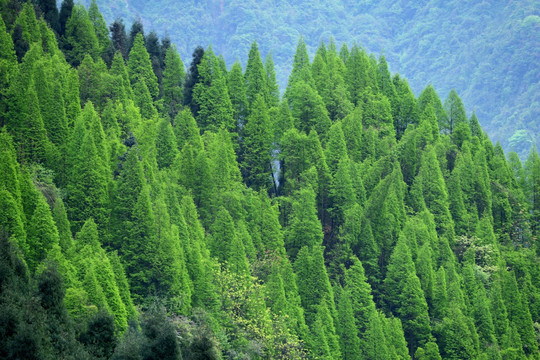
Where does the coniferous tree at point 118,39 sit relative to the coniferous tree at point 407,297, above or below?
above

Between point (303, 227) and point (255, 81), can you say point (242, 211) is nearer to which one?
point (303, 227)

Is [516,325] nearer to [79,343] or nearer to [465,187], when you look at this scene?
[465,187]

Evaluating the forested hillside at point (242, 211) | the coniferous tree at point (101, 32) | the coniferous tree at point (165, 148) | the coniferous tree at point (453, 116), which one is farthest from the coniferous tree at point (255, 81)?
the coniferous tree at point (453, 116)

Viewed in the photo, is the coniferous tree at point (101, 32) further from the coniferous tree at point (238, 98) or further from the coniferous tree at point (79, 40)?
the coniferous tree at point (238, 98)

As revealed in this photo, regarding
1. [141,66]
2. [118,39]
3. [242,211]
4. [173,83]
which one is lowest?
[242,211]

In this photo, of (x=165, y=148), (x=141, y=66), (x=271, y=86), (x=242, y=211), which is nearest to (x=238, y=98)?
(x=271, y=86)

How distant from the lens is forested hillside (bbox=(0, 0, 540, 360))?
2021 inches

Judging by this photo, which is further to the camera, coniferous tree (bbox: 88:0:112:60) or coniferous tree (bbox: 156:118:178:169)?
coniferous tree (bbox: 88:0:112:60)

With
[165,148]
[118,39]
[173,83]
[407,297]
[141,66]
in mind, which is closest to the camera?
[165,148]

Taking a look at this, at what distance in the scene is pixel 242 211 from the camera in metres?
74.4

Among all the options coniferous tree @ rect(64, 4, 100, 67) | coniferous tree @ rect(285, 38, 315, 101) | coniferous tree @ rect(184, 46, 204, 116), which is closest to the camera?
coniferous tree @ rect(64, 4, 100, 67)

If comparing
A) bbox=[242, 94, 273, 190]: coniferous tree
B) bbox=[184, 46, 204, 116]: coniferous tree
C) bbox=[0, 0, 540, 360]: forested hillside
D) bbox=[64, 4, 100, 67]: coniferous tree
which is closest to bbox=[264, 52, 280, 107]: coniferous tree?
bbox=[0, 0, 540, 360]: forested hillside

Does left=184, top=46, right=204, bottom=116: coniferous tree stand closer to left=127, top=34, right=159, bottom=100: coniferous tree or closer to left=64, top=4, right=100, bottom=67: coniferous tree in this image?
left=127, top=34, right=159, bottom=100: coniferous tree

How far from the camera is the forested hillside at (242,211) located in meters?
51.3
